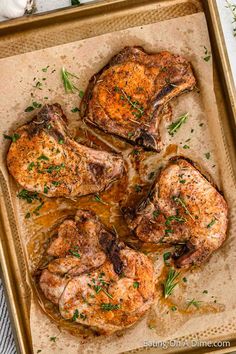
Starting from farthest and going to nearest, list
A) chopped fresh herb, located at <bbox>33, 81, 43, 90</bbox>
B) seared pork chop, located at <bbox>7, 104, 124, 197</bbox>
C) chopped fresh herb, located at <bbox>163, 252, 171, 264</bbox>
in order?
chopped fresh herb, located at <bbox>163, 252, 171, 264</bbox>
chopped fresh herb, located at <bbox>33, 81, 43, 90</bbox>
seared pork chop, located at <bbox>7, 104, 124, 197</bbox>

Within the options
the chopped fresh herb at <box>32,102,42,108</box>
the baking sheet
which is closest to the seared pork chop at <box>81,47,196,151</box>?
the baking sheet

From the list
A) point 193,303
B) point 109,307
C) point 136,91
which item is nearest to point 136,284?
point 109,307

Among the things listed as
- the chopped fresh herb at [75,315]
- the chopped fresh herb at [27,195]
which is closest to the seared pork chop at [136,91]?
the chopped fresh herb at [27,195]

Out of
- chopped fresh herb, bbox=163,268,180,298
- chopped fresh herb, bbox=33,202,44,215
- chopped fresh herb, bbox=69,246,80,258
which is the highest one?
chopped fresh herb, bbox=33,202,44,215

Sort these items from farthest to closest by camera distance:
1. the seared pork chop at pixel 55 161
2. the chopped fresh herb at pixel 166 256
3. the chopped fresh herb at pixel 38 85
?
1. the chopped fresh herb at pixel 166 256
2. the chopped fresh herb at pixel 38 85
3. the seared pork chop at pixel 55 161

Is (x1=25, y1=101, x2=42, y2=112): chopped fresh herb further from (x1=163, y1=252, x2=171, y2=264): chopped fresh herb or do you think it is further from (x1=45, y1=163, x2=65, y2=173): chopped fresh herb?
(x1=163, y1=252, x2=171, y2=264): chopped fresh herb

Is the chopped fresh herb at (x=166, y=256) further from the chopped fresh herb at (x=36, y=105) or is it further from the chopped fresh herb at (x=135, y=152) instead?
the chopped fresh herb at (x=36, y=105)
